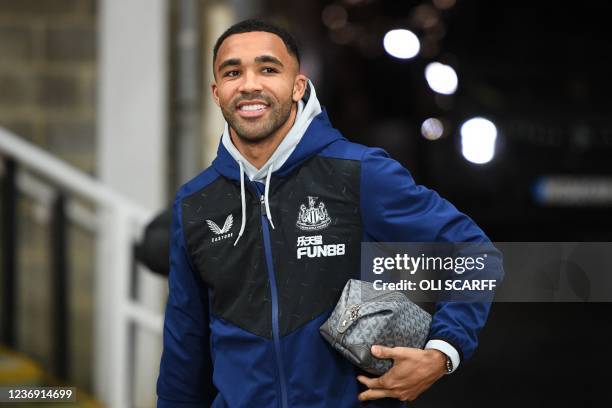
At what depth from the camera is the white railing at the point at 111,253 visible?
4559 millimetres

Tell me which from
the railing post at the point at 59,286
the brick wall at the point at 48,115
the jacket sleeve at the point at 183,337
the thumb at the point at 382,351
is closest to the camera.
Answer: the thumb at the point at 382,351

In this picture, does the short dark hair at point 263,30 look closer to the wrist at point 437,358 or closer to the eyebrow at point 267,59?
the eyebrow at point 267,59

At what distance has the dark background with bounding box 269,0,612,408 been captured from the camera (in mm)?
2525

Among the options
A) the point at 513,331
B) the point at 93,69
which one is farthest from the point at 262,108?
the point at 93,69

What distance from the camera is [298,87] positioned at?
2.31 m

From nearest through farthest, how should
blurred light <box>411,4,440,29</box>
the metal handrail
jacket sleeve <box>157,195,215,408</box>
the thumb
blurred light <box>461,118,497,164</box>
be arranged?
the thumb → jacket sleeve <box>157,195,215,408</box> → blurred light <box>461,118,497,164</box> → blurred light <box>411,4,440,29</box> → the metal handrail

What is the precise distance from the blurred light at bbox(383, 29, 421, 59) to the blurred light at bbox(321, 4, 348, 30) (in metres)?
1.15

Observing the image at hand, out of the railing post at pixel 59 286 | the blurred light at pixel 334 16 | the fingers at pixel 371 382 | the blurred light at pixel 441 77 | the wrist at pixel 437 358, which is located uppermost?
the blurred light at pixel 334 16

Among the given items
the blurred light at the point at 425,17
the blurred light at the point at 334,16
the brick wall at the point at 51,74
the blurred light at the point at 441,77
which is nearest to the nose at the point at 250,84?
the blurred light at the point at 441,77

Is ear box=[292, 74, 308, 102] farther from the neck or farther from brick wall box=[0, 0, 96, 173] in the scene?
brick wall box=[0, 0, 96, 173]

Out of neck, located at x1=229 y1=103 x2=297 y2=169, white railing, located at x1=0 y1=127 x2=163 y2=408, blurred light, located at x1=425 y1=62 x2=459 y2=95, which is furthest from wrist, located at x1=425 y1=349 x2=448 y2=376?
white railing, located at x1=0 y1=127 x2=163 y2=408

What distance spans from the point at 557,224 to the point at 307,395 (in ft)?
3.13

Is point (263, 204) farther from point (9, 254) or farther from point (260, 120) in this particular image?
point (9, 254)

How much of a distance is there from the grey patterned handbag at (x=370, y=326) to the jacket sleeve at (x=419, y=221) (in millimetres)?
62
